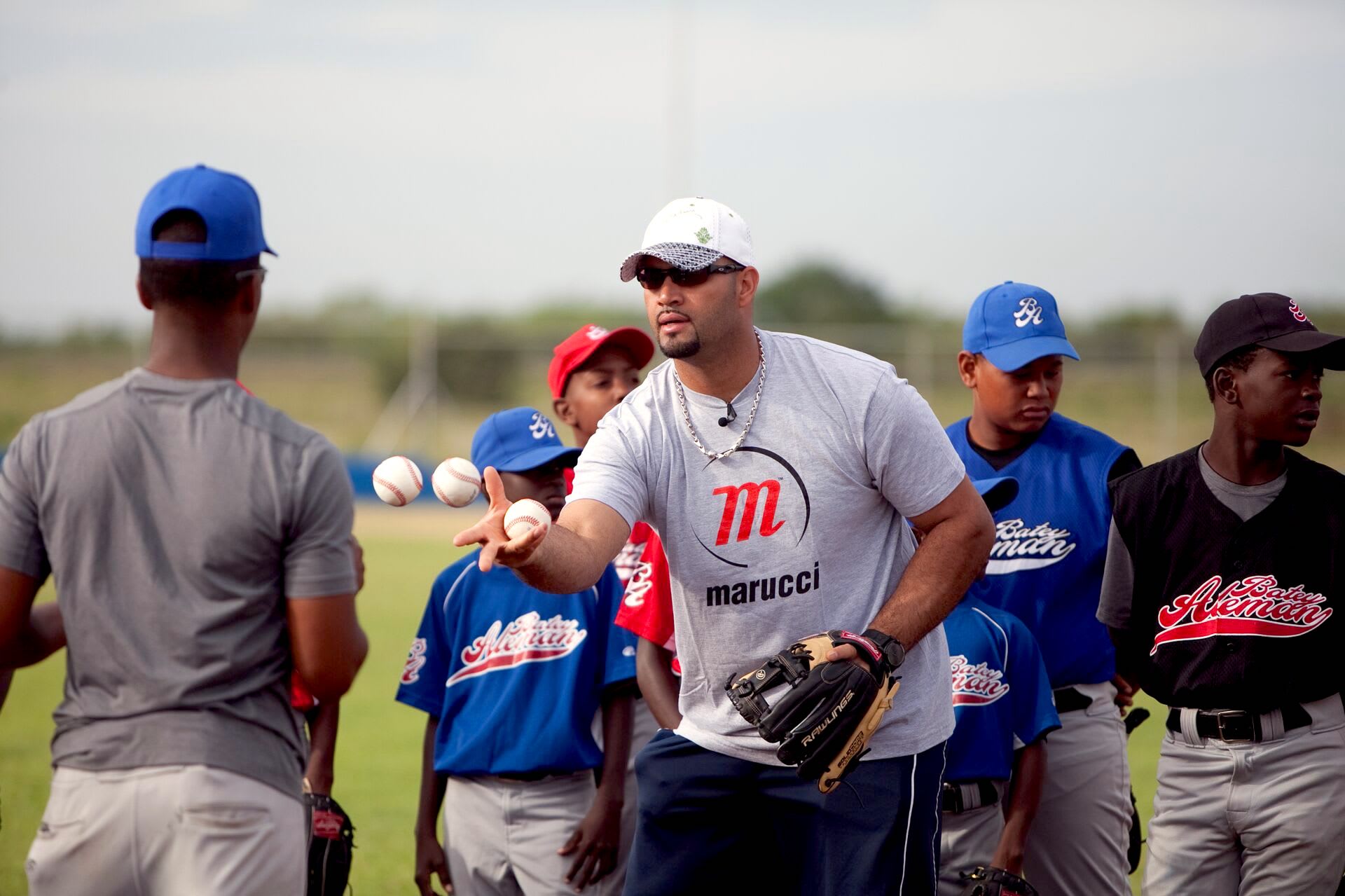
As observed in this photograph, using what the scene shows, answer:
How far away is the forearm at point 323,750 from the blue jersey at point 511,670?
0.24 metres

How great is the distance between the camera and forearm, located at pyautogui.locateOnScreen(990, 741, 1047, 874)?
3.86m

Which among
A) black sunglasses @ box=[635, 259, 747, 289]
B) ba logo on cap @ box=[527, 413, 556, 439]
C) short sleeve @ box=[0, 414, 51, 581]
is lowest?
ba logo on cap @ box=[527, 413, 556, 439]

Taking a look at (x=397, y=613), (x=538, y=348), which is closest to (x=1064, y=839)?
(x=397, y=613)

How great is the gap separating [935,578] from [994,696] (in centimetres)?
97

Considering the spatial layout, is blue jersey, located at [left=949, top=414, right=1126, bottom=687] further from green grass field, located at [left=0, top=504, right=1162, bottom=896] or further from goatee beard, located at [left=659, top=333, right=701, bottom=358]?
green grass field, located at [left=0, top=504, right=1162, bottom=896]

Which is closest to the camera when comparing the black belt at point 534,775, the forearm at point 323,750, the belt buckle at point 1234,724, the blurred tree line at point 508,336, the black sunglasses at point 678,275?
the black sunglasses at point 678,275

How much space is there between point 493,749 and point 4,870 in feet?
9.43

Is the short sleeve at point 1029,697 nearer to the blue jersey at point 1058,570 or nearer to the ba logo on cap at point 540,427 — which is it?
the blue jersey at point 1058,570

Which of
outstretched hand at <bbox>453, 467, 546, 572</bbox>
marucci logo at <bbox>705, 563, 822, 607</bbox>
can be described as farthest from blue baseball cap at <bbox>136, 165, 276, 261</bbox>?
marucci logo at <bbox>705, 563, 822, 607</bbox>

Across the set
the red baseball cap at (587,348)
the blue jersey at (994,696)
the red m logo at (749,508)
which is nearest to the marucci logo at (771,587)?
the red m logo at (749,508)

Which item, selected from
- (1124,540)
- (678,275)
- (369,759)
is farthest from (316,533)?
(369,759)

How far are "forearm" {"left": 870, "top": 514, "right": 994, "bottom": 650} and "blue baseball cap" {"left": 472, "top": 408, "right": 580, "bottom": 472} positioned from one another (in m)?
1.58

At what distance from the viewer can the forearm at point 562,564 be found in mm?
2840

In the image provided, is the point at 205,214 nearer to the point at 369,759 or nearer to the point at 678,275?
the point at 678,275
